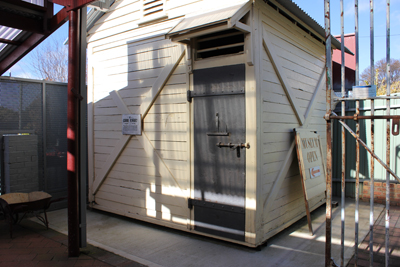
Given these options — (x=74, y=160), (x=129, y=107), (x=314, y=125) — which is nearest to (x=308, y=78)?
(x=314, y=125)

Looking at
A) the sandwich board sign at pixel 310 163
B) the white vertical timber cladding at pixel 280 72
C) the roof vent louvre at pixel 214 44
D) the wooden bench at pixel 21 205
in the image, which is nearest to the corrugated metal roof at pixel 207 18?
the roof vent louvre at pixel 214 44

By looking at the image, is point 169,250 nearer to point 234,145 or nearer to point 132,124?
point 234,145

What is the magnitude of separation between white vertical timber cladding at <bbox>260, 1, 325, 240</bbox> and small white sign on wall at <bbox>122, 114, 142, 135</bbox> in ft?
7.73

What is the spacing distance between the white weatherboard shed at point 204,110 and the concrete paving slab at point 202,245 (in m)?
0.17

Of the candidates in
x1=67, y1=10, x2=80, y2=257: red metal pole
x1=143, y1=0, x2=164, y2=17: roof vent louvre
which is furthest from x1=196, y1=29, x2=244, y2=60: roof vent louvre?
x1=67, y1=10, x2=80, y2=257: red metal pole

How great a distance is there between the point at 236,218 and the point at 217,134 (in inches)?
50.2

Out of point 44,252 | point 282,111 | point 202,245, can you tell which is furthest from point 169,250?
point 282,111

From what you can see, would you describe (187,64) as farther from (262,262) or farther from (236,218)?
(262,262)

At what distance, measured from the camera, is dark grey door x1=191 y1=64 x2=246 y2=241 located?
4.28 metres

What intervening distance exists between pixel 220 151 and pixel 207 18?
Result: 1.94 m

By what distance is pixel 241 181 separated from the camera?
14.0 ft

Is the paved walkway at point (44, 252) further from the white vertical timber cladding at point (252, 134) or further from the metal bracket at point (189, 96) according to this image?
the metal bracket at point (189, 96)

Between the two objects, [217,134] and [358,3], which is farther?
[217,134]

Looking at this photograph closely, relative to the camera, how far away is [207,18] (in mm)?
4145
